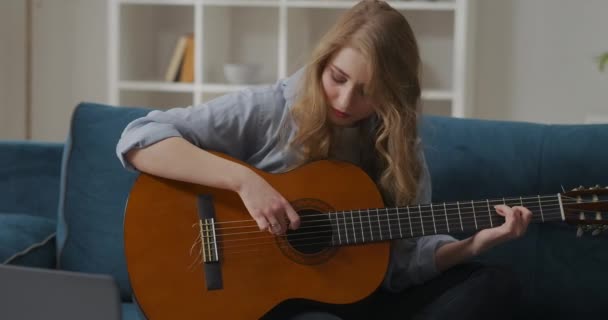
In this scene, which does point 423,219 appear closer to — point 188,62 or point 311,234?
point 311,234

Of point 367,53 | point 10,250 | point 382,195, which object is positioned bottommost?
point 10,250

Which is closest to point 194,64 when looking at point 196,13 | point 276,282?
point 196,13

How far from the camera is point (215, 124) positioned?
1654mm

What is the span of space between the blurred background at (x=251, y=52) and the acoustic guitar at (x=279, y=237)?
152cm

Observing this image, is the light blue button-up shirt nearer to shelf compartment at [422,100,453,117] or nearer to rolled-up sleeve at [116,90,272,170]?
rolled-up sleeve at [116,90,272,170]

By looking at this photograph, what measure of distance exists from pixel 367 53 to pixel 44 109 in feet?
7.62

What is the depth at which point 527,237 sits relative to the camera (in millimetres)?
1878

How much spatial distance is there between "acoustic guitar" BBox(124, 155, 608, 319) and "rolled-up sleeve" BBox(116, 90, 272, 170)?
13 cm

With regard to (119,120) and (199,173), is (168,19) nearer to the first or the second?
(119,120)

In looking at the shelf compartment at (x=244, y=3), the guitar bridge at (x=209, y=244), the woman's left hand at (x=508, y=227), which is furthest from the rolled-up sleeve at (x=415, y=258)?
the shelf compartment at (x=244, y=3)

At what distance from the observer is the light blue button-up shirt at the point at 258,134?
1.66 metres

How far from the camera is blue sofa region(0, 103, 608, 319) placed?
1.84 meters

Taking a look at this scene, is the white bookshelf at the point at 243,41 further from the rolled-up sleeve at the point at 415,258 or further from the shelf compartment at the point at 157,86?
the rolled-up sleeve at the point at 415,258

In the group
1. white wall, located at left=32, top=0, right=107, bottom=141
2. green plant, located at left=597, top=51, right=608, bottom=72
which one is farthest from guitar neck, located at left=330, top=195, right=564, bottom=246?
white wall, located at left=32, top=0, right=107, bottom=141
